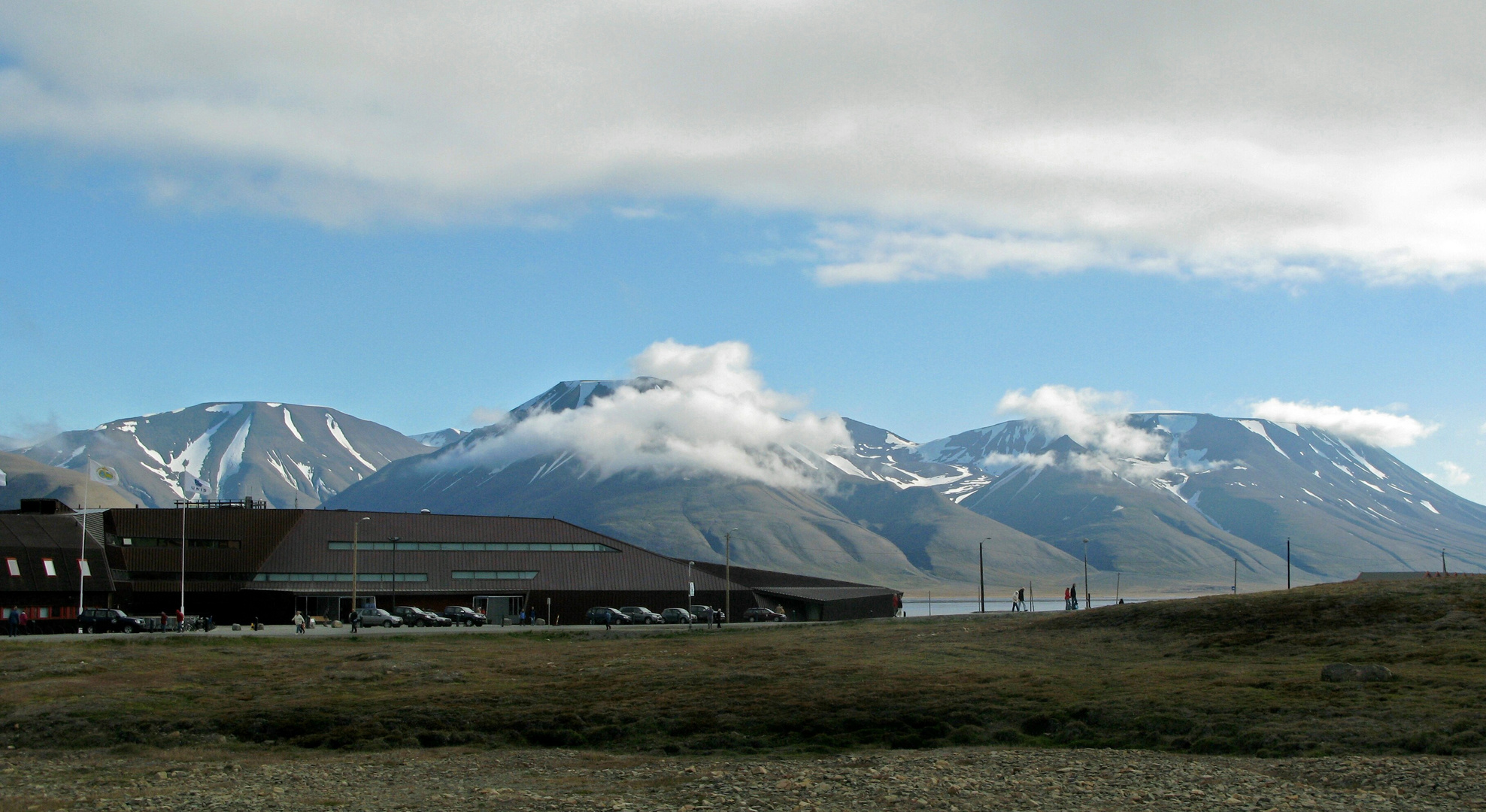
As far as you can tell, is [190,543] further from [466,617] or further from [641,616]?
[641,616]

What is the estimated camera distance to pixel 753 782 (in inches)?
1458

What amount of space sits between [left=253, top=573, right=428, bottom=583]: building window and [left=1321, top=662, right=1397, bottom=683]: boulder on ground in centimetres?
9349

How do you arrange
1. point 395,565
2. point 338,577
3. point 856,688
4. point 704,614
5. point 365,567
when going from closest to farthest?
1. point 856,688
2. point 704,614
3. point 338,577
4. point 395,565
5. point 365,567

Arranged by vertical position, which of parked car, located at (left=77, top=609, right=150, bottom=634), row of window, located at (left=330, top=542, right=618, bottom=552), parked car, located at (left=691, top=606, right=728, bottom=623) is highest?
row of window, located at (left=330, top=542, right=618, bottom=552)

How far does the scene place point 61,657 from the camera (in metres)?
65.5

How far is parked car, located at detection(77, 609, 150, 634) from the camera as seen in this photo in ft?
302

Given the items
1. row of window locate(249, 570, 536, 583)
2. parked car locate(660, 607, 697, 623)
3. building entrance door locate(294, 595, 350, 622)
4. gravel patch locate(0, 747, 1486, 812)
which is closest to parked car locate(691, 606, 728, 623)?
parked car locate(660, 607, 697, 623)

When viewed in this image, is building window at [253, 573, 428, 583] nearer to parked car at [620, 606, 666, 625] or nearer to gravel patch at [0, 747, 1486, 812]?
parked car at [620, 606, 666, 625]

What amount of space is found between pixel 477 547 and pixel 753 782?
100672mm

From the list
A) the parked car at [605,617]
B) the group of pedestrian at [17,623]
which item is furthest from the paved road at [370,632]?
the parked car at [605,617]

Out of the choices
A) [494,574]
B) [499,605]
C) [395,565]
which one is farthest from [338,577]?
[499,605]

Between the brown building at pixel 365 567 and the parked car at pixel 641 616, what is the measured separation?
32.5 ft

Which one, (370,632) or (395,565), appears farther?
(395,565)

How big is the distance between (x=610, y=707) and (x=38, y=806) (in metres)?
21.4
